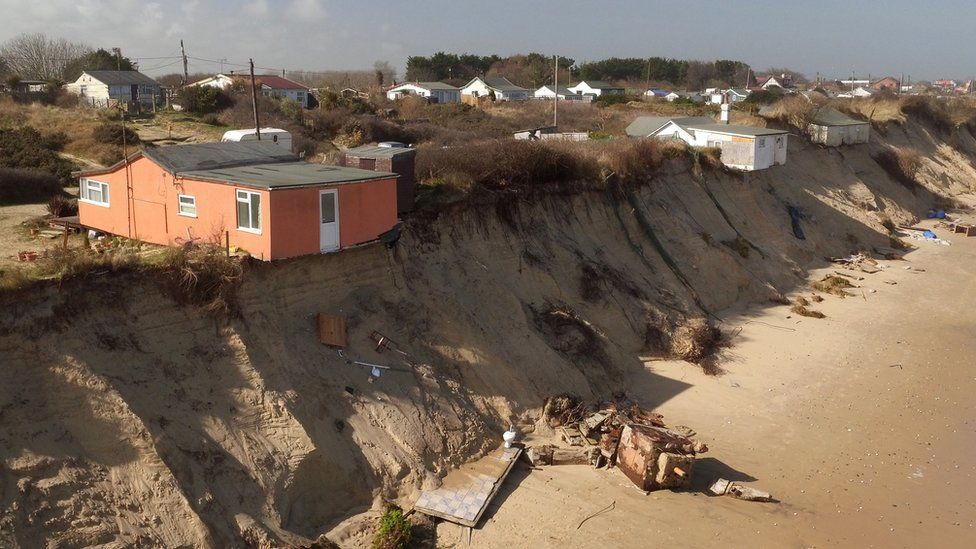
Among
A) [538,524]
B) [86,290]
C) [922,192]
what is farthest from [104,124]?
[922,192]

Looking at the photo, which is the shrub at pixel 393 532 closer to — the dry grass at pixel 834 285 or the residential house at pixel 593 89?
the dry grass at pixel 834 285

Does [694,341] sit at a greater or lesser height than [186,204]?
lesser

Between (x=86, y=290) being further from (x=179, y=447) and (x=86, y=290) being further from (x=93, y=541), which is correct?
(x=93, y=541)

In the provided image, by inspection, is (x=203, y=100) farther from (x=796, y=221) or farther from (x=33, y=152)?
(x=796, y=221)

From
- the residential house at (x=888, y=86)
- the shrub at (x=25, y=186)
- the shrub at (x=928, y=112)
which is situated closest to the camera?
the shrub at (x=25, y=186)

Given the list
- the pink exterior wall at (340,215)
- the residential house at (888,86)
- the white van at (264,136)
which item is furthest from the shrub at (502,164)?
the residential house at (888,86)

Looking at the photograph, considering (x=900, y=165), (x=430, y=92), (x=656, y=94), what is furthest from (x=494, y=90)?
(x=900, y=165)

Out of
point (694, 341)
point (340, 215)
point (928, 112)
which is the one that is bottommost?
point (694, 341)
